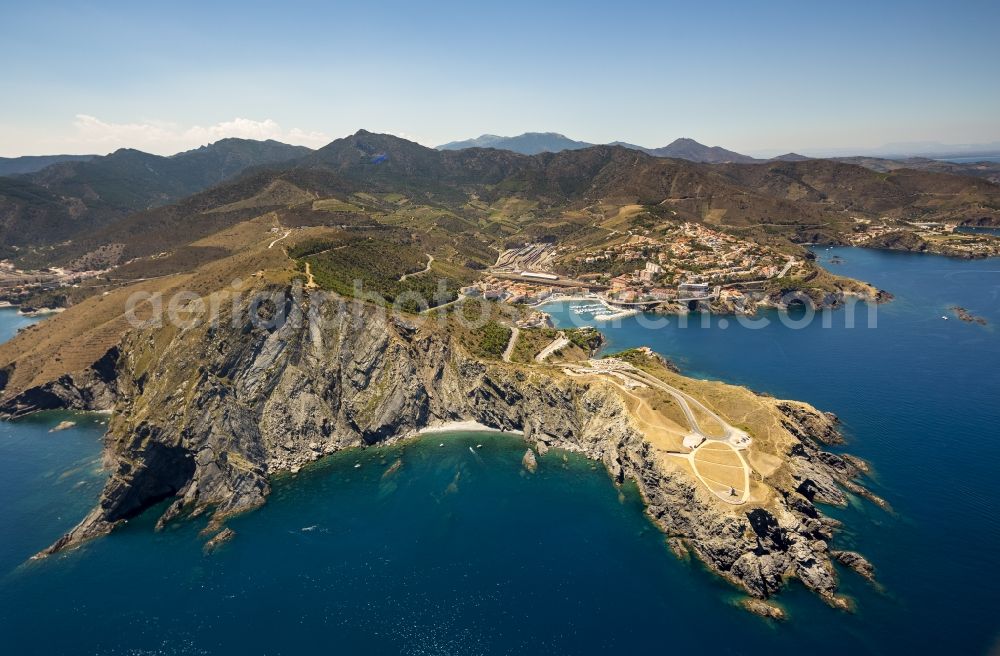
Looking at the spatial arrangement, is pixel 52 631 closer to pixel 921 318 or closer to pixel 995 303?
pixel 921 318

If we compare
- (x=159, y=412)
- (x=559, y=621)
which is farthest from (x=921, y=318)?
(x=159, y=412)

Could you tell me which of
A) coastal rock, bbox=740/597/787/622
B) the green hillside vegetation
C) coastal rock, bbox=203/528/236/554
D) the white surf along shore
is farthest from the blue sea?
the green hillside vegetation

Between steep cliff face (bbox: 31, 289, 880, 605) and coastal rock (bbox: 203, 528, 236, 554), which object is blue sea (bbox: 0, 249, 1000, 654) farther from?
steep cliff face (bbox: 31, 289, 880, 605)

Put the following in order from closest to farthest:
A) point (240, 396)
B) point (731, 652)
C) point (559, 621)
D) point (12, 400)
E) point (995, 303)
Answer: point (731, 652), point (559, 621), point (240, 396), point (12, 400), point (995, 303)

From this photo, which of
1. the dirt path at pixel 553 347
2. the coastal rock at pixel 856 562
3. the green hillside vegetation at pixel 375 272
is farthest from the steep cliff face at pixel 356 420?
the green hillside vegetation at pixel 375 272

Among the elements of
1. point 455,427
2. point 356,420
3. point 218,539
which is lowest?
point 218,539

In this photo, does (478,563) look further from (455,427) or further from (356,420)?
(356,420)

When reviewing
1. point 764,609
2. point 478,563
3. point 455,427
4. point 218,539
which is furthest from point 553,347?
point 218,539
